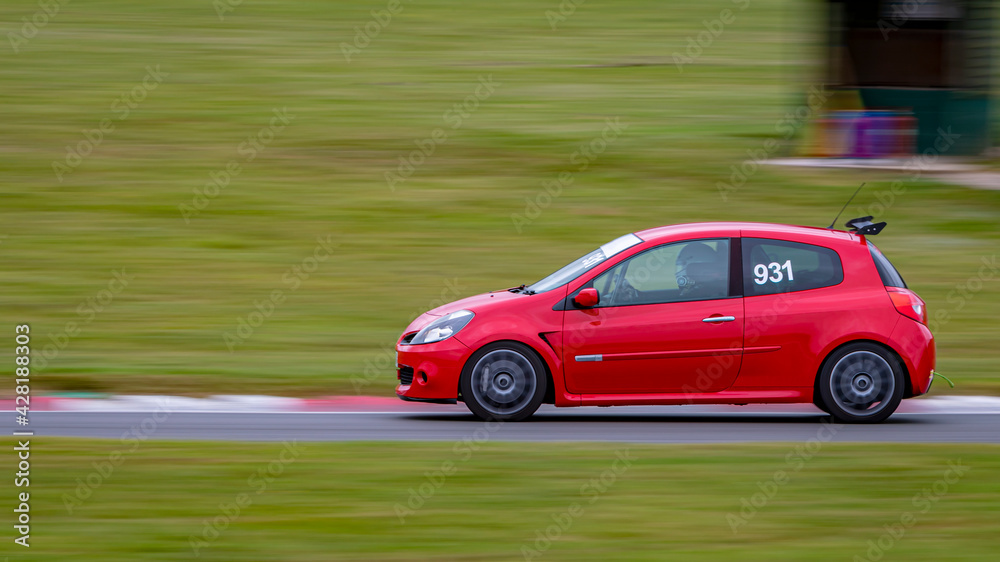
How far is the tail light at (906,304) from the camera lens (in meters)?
8.75

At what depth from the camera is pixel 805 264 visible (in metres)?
8.82

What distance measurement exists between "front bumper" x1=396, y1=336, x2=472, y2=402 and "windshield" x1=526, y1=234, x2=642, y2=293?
2.58 ft

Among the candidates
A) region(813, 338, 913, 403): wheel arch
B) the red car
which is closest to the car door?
the red car

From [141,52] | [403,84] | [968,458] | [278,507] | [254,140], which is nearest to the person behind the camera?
[278,507]

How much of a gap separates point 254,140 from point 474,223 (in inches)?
202

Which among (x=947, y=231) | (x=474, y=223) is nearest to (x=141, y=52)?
(x=474, y=223)

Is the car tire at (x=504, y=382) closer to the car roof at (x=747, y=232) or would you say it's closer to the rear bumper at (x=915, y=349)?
the car roof at (x=747, y=232)

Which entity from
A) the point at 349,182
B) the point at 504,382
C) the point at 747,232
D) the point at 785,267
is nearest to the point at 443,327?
the point at 504,382

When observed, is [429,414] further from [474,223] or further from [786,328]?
[474,223]

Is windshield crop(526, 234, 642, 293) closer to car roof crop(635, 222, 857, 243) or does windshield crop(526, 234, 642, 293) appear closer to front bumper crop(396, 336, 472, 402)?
car roof crop(635, 222, 857, 243)

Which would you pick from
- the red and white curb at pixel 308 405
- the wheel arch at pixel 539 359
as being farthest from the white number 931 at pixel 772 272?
the wheel arch at pixel 539 359

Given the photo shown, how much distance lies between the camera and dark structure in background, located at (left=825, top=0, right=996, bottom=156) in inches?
707

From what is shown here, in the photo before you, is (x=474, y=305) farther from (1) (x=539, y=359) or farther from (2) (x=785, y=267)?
(2) (x=785, y=267)

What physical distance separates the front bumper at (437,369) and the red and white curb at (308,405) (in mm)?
860
